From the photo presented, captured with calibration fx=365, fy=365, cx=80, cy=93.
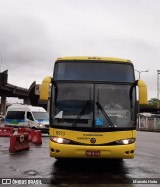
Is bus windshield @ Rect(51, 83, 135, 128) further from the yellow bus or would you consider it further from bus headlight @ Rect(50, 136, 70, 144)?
bus headlight @ Rect(50, 136, 70, 144)

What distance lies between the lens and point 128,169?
11.2 metres

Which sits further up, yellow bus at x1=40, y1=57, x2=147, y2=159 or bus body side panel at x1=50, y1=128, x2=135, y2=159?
yellow bus at x1=40, y1=57, x2=147, y2=159

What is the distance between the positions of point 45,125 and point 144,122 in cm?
3805

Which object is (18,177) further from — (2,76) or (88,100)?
(2,76)

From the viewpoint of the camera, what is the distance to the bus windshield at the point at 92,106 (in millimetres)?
10172

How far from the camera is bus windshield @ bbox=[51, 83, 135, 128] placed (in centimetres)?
1017

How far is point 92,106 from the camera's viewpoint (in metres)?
10.3

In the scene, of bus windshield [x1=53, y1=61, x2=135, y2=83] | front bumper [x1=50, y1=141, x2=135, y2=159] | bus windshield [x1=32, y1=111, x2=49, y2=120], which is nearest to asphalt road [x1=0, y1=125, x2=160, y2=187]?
front bumper [x1=50, y1=141, x2=135, y2=159]

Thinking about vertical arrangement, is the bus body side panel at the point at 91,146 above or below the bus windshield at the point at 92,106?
below

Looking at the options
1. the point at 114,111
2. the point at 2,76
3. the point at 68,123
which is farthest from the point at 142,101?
the point at 2,76

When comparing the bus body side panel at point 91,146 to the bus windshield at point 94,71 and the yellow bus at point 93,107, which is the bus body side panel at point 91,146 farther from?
the bus windshield at point 94,71

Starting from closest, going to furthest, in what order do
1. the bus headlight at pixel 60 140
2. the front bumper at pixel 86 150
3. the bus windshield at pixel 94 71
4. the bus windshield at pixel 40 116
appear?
the front bumper at pixel 86 150 → the bus headlight at pixel 60 140 → the bus windshield at pixel 94 71 → the bus windshield at pixel 40 116

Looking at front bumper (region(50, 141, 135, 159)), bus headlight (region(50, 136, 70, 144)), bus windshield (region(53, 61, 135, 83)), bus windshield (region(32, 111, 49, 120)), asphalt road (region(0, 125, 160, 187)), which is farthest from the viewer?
bus windshield (region(32, 111, 49, 120))

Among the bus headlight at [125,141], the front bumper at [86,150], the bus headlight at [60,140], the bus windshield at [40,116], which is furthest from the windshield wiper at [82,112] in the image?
the bus windshield at [40,116]
